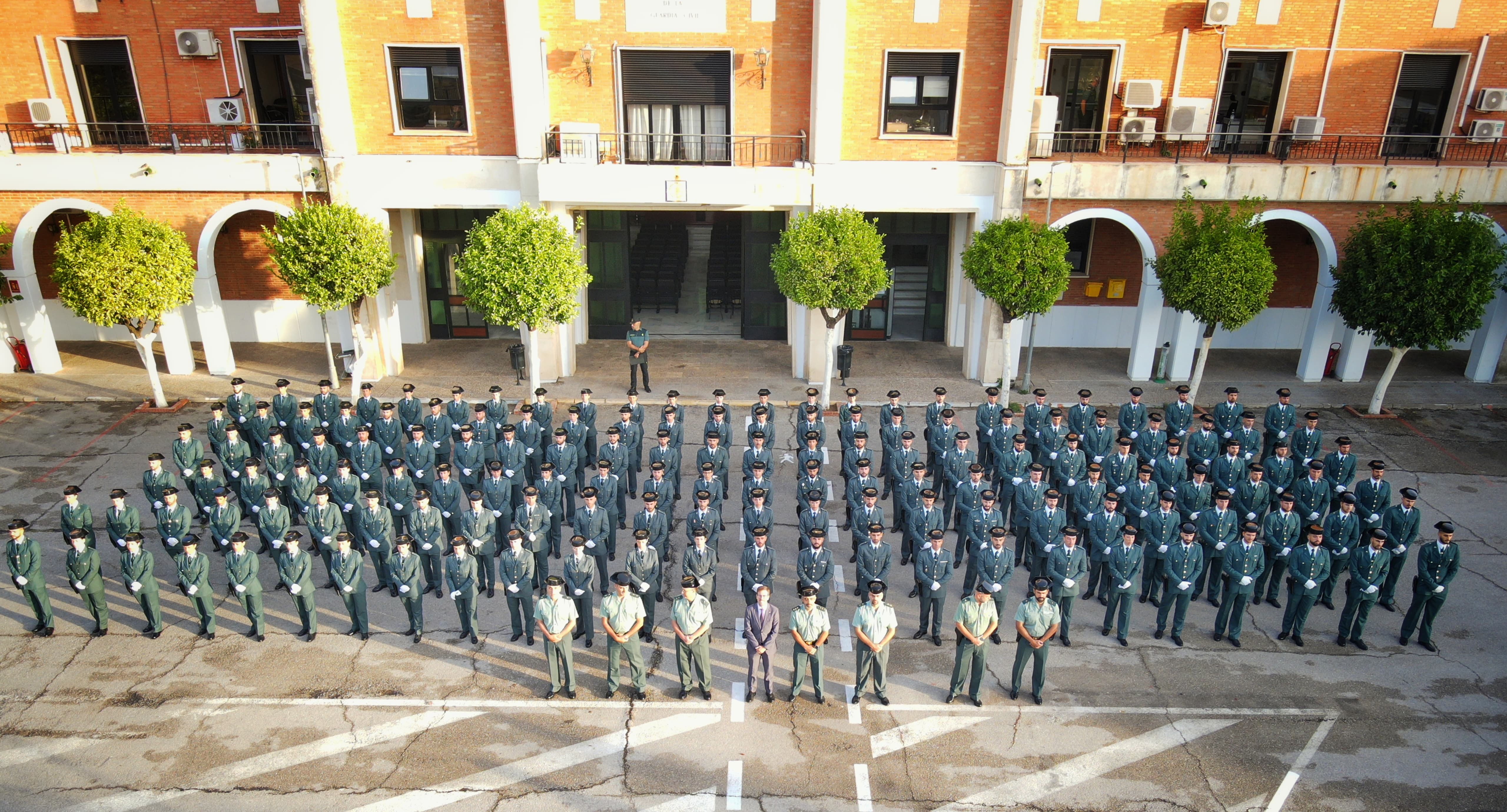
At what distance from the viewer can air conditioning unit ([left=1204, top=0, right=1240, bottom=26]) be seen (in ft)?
65.3

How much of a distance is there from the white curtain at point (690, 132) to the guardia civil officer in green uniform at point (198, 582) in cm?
1263

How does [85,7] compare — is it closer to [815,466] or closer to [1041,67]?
[815,466]

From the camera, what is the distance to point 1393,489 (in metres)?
15.9

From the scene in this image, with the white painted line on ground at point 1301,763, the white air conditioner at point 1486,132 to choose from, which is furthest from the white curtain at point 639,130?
the white air conditioner at point 1486,132

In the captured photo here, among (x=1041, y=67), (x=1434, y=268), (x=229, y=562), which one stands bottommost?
(x=229, y=562)

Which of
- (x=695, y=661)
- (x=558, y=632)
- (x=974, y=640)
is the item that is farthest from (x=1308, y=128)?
(x=558, y=632)

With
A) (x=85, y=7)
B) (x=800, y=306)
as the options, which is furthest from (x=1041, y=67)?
(x=85, y=7)

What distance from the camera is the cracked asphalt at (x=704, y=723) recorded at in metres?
9.06

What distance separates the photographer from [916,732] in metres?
9.89

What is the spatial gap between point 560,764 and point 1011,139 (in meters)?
14.9

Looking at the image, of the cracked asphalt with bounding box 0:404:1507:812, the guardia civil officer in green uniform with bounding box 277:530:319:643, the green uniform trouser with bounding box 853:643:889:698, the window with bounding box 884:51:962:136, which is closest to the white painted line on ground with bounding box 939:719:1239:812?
the cracked asphalt with bounding box 0:404:1507:812

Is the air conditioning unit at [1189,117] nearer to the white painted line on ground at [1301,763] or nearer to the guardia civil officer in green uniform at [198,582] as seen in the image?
the white painted line on ground at [1301,763]

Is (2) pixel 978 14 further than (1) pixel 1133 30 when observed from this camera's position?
No

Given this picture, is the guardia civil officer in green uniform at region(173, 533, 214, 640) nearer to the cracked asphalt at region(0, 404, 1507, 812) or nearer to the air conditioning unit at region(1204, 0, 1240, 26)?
the cracked asphalt at region(0, 404, 1507, 812)
